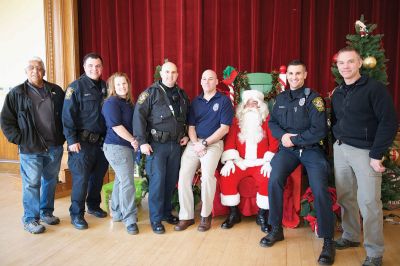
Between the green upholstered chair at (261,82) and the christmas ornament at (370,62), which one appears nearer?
the christmas ornament at (370,62)

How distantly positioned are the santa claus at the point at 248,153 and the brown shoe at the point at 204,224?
14cm

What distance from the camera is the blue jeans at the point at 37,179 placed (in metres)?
3.26

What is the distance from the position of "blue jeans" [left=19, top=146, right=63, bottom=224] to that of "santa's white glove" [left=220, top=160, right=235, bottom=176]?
1.60 meters

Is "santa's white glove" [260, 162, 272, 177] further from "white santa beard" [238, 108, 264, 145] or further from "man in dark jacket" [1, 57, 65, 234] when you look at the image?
"man in dark jacket" [1, 57, 65, 234]

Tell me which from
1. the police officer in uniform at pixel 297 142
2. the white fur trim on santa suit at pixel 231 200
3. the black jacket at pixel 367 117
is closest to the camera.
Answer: the black jacket at pixel 367 117

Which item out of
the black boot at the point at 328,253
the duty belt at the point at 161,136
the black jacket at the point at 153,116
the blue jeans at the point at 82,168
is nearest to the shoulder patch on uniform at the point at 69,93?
the blue jeans at the point at 82,168

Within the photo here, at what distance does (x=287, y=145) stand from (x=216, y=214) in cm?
110

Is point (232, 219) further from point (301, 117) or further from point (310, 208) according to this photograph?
point (301, 117)

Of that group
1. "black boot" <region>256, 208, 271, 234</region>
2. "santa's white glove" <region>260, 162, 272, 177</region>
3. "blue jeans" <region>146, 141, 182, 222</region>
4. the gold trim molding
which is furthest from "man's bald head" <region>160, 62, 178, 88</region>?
the gold trim molding

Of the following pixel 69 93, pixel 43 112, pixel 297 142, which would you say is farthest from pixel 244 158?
pixel 43 112

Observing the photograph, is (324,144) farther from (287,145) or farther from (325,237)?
(325,237)

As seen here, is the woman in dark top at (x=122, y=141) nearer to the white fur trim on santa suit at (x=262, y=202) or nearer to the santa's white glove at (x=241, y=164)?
the santa's white glove at (x=241, y=164)

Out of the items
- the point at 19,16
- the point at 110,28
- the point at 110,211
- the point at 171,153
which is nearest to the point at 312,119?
the point at 171,153

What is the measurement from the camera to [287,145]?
3025 millimetres
